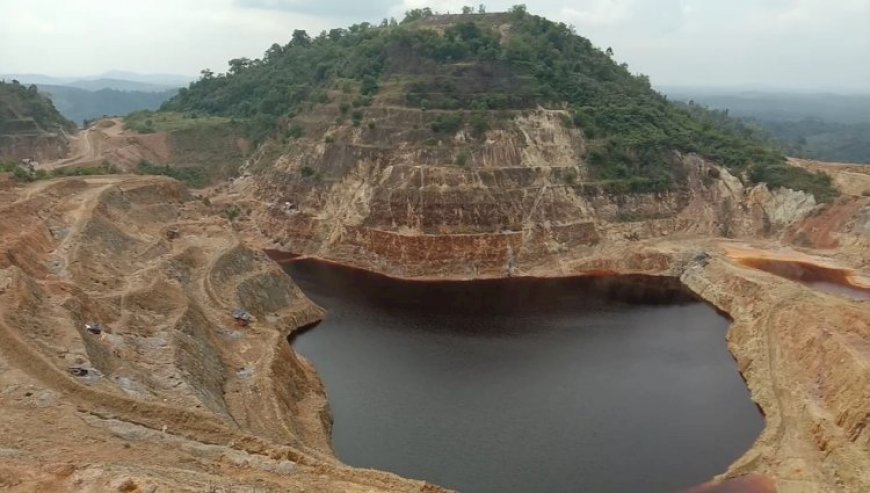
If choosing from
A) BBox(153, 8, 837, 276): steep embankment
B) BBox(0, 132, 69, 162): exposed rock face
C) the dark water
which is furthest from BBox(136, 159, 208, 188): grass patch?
the dark water

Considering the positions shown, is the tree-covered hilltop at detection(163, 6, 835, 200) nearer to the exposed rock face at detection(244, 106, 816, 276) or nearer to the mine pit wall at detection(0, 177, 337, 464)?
the exposed rock face at detection(244, 106, 816, 276)

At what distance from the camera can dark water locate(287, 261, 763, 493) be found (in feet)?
104

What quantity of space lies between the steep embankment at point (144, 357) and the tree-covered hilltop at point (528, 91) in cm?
2907

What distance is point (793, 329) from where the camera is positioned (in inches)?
1676

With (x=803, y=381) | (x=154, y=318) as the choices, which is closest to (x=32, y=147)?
(x=154, y=318)

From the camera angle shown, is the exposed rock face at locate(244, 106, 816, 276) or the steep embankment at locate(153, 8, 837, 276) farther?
the steep embankment at locate(153, 8, 837, 276)

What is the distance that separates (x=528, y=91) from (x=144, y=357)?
52.1m

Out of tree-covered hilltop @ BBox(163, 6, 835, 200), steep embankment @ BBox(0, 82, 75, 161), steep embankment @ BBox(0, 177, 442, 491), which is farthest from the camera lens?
steep embankment @ BBox(0, 82, 75, 161)

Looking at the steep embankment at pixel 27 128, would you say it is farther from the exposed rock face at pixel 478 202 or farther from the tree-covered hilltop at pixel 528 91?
the exposed rock face at pixel 478 202

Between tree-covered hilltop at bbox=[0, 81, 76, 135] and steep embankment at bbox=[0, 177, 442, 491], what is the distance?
41.5 meters

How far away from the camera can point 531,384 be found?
132ft

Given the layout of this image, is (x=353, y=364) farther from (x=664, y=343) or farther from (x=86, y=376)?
(x=664, y=343)

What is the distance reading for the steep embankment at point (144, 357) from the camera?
2227 cm

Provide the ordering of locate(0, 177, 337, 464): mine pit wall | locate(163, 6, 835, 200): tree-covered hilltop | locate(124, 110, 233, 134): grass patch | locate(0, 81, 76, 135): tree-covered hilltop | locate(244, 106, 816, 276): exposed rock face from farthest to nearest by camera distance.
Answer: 1. locate(124, 110, 233, 134): grass patch
2. locate(0, 81, 76, 135): tree-covered hilltop
3. locate(163, 6, 835, 200): tree-covered hilltop
4. locate(244, 106, 816, 276): exposed rock face
5. locate(0, 177, 337, 464): mine pit wall
